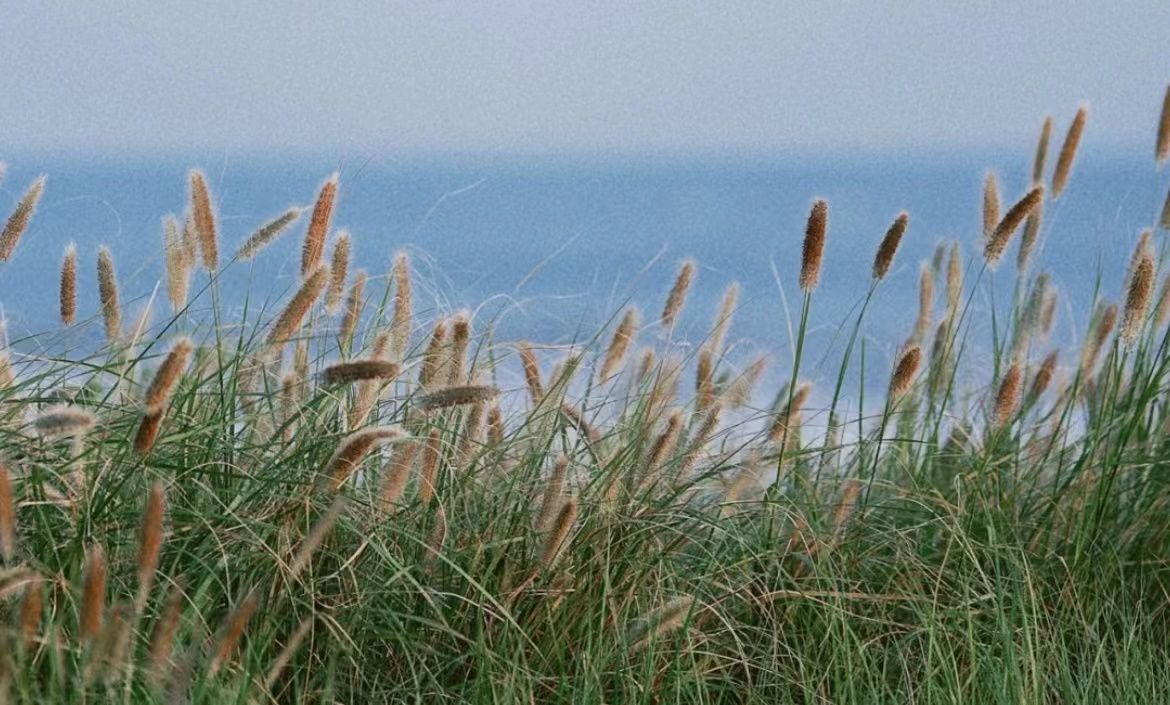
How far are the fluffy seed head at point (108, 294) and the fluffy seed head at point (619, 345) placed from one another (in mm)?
1063

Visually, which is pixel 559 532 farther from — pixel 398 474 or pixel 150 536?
pixel 150 536

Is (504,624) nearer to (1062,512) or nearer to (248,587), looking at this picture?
(248,587)

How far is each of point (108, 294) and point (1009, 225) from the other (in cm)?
200

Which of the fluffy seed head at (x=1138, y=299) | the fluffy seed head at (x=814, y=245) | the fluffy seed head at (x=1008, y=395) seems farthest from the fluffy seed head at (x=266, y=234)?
the fluffy seed head at (x=1138, y=299)

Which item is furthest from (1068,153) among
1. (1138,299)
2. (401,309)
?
(401,309)

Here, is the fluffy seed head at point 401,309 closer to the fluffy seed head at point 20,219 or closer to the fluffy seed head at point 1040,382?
the fluffy seed head at point 20,219

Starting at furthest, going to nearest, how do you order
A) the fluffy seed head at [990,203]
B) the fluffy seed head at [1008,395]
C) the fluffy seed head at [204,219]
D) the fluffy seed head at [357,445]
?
the fluffy seed head at [990,203] → the fluffy seed head at [1008,395] → the fluffy seed head at [204,219] → the fluffy seed head at [357,445]

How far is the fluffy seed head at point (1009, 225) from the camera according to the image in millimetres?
3475

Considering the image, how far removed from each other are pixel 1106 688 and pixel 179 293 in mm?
2110

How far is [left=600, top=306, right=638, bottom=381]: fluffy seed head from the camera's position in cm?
345

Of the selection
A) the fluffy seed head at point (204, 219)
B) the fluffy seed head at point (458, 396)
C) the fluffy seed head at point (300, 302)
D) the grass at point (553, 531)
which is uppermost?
the fluffy seed head at point (204, 219)

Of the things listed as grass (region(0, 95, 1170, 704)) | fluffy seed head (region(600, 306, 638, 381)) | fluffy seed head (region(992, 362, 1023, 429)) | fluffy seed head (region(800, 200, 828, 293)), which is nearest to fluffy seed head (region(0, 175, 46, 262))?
grass (region(0, 95, 1170, 704))

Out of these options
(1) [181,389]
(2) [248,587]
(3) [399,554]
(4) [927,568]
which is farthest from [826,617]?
(1) [181,389]

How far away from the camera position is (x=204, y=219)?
3.08 meters
